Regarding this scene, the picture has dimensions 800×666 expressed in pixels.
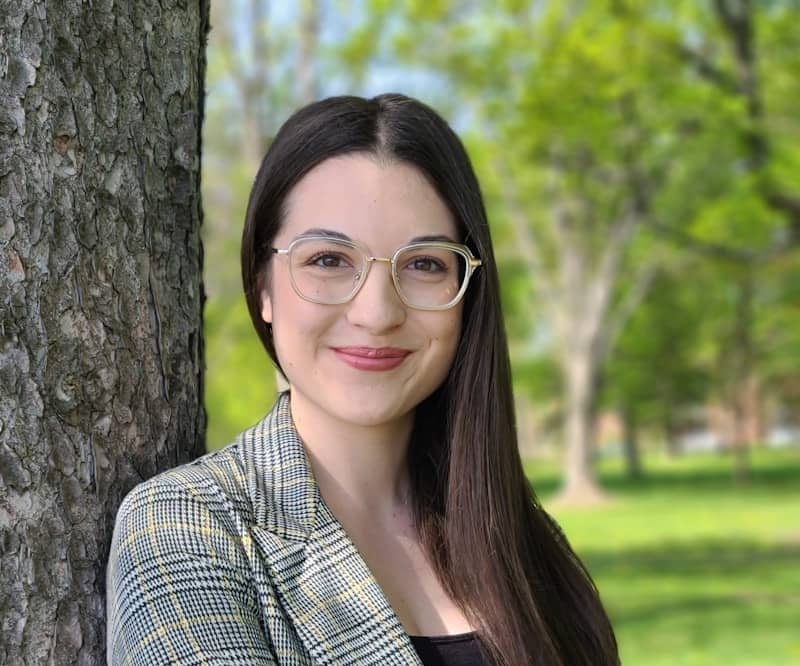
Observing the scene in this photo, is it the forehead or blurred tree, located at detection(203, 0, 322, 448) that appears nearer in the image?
the forehead

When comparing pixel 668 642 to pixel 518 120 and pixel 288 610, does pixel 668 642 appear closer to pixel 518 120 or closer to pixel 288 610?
pixel 518 120

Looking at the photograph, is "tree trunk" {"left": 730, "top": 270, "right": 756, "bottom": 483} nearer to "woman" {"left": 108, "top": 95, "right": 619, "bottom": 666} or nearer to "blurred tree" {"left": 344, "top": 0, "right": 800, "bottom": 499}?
"blurred tree" {"left": 344, "top": 0, "right": 800, "bottom": 499}

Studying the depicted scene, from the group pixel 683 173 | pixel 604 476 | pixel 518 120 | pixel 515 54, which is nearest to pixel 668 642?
pixel 518 120

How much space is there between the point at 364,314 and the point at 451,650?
639 millimetres

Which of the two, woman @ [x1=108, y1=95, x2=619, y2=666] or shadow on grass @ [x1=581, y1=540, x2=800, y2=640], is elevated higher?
woman @ [x1=108, y1=95, x2=619, y2=666]

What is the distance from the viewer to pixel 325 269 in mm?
1950

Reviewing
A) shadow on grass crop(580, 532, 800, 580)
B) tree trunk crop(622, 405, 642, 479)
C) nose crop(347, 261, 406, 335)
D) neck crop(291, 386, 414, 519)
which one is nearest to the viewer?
nose crop(347, 261, 406, 335)

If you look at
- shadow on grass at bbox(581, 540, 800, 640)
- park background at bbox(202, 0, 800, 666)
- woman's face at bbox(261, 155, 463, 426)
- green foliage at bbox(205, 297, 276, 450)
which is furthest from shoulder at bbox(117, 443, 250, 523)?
green foliage at bbox(205, 297, 276, 450)

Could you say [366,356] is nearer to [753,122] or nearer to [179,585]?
[179,585]

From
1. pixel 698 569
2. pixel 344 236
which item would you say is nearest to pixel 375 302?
pixel 344 236

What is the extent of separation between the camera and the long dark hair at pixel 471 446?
2.02 metres

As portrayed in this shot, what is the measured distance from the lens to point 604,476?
30.9 metres

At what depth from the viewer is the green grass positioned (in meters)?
8.09

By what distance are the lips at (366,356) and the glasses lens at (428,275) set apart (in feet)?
0.34
